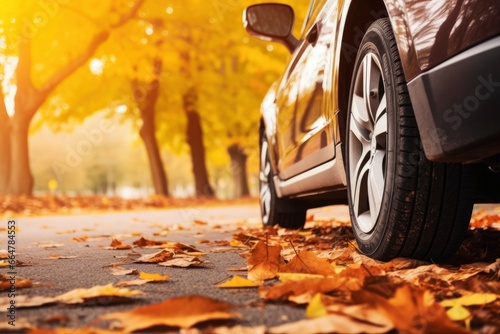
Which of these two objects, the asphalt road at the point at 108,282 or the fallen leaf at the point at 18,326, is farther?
the asphalt road at the point at 108,282

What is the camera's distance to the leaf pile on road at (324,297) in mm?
1509

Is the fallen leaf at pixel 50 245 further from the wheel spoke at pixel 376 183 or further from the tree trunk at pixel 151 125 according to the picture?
the tree trunk at pixel 151 125

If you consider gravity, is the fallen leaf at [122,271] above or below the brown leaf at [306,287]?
above

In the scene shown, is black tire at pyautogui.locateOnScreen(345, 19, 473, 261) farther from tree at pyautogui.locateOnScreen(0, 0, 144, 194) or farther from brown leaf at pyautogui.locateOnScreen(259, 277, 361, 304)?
tree at pyautogui.locateOnScreen(0, 0, 144, 194)

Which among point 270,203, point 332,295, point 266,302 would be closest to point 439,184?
point 332,295

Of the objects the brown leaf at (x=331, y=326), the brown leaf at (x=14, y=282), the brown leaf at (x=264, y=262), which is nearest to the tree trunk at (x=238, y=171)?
the brown leaf at (x=264, y=262)

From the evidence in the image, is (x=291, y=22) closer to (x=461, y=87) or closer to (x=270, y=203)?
(x=270, y=203)

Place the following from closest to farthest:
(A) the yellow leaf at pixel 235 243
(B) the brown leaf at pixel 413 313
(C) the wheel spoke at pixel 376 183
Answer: (B) the brown leaf at pixel 413 313
(C) the wheel spoke at pixel 376 183
(A) the yellow leaf at pixel 235 243

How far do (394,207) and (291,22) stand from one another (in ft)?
7.76

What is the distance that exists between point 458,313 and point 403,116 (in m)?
0.85

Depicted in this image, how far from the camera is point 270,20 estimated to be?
4352mm

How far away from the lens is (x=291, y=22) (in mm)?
4348

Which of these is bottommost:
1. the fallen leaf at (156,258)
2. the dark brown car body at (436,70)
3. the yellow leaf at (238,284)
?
the yellow leaf at (238,284)

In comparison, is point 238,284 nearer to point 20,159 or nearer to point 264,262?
point 264,262
